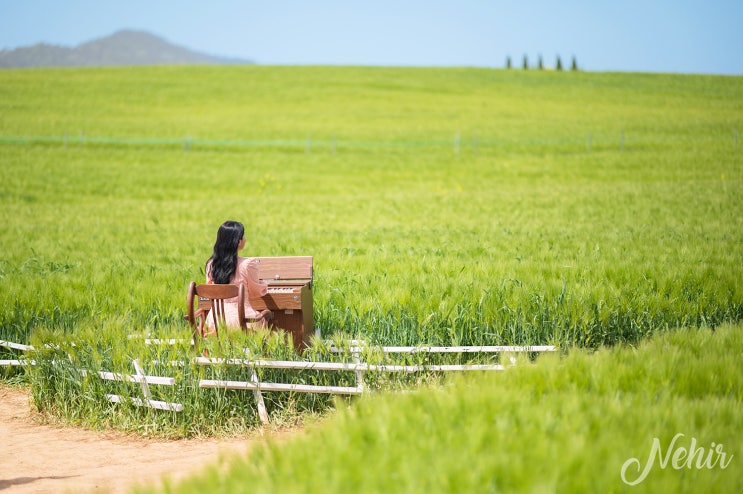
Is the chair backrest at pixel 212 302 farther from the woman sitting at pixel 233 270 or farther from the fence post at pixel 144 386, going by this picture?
the fence post at pixel 144 386

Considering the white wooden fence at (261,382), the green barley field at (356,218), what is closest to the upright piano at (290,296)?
the green barley field at (356,218)

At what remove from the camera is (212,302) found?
6688 mm

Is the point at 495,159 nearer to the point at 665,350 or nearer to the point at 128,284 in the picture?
the point at 128,284

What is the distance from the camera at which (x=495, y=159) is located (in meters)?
34.7

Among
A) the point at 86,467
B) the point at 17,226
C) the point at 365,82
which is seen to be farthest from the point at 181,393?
the point at 365,82

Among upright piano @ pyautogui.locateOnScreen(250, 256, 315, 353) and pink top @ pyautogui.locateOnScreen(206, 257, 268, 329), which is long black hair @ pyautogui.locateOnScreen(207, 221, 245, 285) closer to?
pink top @ pyautogui.locateOnScreen(206, 257, 268, 329)

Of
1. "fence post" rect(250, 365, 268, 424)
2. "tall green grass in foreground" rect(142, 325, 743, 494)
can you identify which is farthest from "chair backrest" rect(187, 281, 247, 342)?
"tall green grass in foreground" rect(142, 325, 743, 494)

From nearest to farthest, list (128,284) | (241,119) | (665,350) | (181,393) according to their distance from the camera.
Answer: (665,350)
(181,393)
(128,284)
(241,119)

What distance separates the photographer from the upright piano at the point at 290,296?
6.87 m

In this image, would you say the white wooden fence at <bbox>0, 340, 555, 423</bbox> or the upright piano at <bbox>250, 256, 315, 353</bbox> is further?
the upright piano at <bbox>250, 256, 315, 353</bbox>

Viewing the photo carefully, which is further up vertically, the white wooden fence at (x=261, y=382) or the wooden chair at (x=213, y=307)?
the wooden chair at (x=213, y=307)

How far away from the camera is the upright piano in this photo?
6867 mm

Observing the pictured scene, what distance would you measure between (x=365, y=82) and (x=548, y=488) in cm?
6452

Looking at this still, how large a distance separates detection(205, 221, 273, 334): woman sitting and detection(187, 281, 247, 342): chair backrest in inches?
4.4
